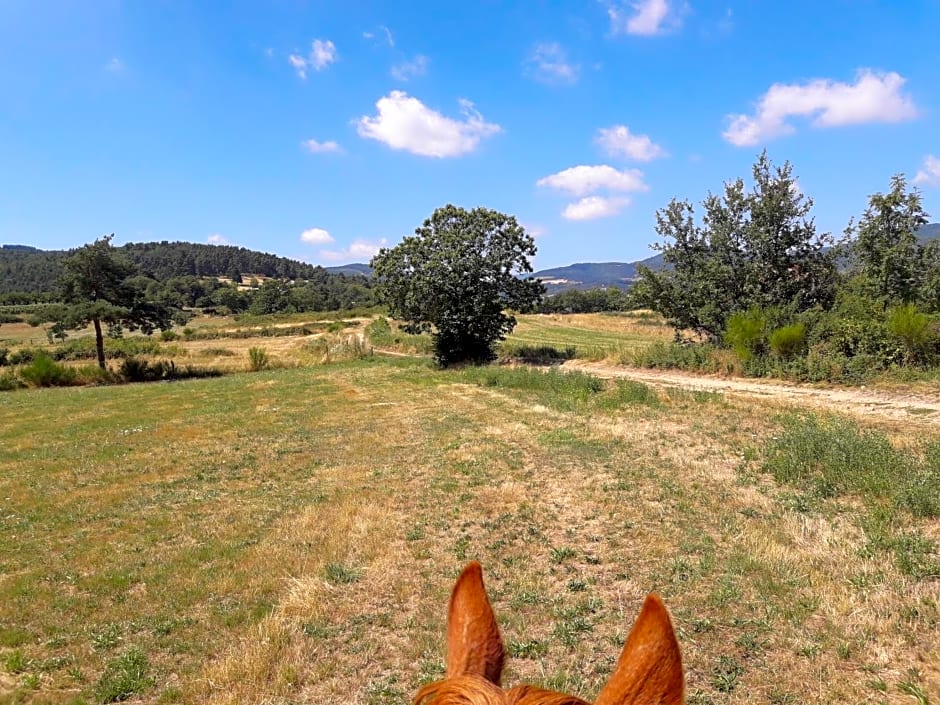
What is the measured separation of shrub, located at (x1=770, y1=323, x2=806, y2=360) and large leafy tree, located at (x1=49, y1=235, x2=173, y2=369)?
28.8 m

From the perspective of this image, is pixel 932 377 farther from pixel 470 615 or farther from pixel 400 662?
pixel 470 615

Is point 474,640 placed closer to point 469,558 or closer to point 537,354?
point 469,558

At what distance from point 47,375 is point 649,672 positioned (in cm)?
3293

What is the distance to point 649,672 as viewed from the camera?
1.02 m

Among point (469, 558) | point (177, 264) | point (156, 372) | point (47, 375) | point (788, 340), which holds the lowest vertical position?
point (156, 372)

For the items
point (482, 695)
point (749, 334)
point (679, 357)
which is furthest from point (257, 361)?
point (482, 695)

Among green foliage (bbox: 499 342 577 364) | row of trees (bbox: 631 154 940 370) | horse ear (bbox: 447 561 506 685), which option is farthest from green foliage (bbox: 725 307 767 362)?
horse ear (bbox: 447 561 506 685)

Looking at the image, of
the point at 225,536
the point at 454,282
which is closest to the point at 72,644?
the point at 225,536

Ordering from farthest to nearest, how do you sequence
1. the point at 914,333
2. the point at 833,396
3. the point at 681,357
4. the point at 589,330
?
the point at 589,330 → the point at 681,357 → the point at 914,333 → the point at 833,396

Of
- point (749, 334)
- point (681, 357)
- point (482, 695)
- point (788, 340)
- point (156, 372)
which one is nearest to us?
point (482, 695)

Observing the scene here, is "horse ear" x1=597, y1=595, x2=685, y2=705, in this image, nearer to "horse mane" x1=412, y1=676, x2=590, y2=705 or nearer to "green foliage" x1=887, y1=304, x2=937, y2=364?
"horse mane" x1=412, y1=676, x2=590, y2=705

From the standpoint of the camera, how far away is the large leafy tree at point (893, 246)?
14.1m

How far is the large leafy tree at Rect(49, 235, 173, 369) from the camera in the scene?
2638cm

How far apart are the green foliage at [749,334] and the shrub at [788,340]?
0.59m
